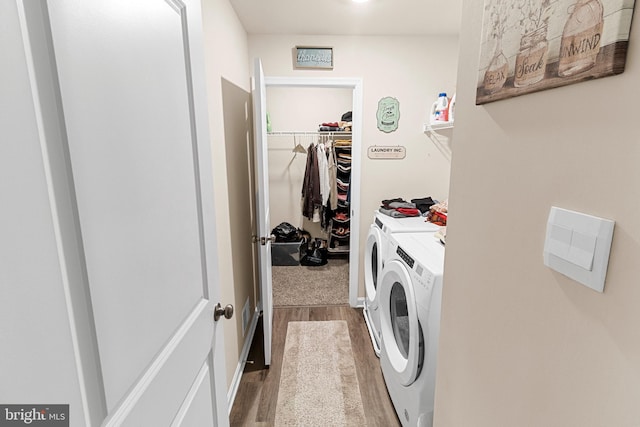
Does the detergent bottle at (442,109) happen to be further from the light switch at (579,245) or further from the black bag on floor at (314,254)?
the black bag on floor at (314,254)

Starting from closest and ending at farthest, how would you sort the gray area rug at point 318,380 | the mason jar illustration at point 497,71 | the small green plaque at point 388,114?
1. the mason jar illustration at point 497,71
2. the gray area rug at point 318,380
3. the small green plaque at point 388,114

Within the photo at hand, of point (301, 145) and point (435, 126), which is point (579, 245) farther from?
point (301, 145)

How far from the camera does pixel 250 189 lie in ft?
8.00

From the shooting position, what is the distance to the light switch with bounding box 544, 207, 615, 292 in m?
0.44

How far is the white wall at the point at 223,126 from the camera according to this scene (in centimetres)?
146

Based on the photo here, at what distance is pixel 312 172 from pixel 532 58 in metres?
3.02

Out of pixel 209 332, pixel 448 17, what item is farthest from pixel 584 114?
pixel 448 17

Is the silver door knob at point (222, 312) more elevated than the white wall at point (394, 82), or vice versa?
the white wall at point (394, 82)

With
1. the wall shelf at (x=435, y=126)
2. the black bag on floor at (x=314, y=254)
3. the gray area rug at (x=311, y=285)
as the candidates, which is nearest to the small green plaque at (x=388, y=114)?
the wall shelf at (x=435, y=126)

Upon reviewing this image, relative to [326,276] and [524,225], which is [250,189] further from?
[524,225]

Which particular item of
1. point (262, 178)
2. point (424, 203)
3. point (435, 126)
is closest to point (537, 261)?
point (262, 178)

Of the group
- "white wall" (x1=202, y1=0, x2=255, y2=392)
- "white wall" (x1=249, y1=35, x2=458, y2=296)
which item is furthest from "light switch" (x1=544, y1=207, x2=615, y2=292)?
"white wall" (x1=249, y1=35, x2=458, y2=296)

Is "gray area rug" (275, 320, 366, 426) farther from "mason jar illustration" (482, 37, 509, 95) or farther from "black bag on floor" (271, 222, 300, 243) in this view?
"mason jar illustration" (482, 37, 509, 95)

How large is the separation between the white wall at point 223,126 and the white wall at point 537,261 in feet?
3.71
